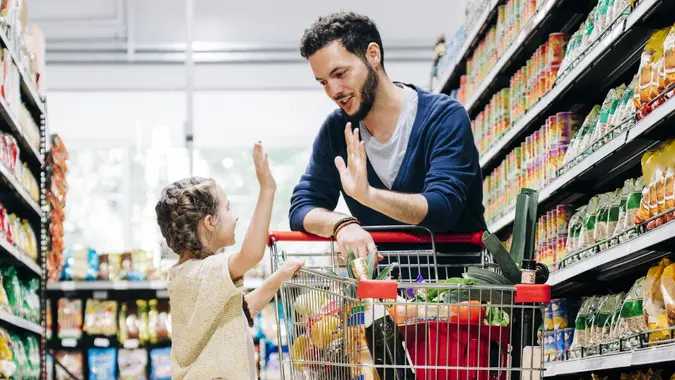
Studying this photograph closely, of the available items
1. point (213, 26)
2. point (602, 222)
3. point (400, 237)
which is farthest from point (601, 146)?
point (213, 26)

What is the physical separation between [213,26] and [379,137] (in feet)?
22.0

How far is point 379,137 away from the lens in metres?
2.80

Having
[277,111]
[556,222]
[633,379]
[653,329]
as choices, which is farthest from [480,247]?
[277,111]

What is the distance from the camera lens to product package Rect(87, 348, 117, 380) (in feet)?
23.3

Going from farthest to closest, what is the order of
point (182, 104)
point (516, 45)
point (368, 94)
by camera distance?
1. point (182, 104)
2. point (516, 45)
3. point (368, 94)

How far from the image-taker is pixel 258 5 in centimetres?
928

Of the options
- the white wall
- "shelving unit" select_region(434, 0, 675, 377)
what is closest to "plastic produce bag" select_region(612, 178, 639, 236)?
"shelving unit" select_region(434, 0, 675, 377)

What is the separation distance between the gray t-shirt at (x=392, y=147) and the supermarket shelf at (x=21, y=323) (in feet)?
Result: 7.64

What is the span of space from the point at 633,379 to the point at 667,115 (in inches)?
36.9

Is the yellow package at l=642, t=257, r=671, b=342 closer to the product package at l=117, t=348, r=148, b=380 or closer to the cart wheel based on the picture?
the cart wheel

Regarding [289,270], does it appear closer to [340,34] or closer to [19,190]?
[340,34]

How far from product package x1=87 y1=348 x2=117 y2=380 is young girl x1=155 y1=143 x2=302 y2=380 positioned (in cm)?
468

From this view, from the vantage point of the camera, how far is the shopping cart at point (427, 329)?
77.3 inches

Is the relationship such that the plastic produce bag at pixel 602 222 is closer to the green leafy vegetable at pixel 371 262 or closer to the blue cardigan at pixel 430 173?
the blue cardigan at pixel 430 173
